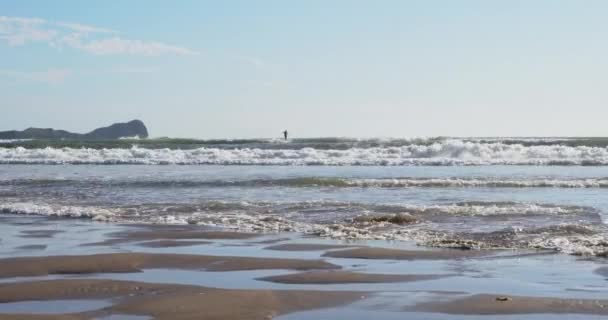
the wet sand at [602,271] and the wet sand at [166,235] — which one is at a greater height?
the wet sand at [602,271]

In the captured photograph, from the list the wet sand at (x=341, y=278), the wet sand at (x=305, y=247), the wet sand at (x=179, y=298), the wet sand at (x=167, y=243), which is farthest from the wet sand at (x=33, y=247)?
the wet sand at (x=341, y=278)

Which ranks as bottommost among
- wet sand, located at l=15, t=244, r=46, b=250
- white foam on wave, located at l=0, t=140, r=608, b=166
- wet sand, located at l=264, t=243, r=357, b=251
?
wet sand, located at l=15, t=244, r=46, b=250

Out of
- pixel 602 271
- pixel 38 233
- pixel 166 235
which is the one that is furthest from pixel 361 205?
pixel 602 271

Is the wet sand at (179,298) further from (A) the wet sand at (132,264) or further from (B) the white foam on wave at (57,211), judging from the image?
(B) the white foam on wave at (57,211)

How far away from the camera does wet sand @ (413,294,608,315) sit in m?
4.82

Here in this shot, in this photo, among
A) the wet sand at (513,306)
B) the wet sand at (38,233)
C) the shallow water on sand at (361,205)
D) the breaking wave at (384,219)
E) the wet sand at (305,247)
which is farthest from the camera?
the wet sand at (38,233)

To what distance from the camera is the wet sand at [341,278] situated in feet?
19.3

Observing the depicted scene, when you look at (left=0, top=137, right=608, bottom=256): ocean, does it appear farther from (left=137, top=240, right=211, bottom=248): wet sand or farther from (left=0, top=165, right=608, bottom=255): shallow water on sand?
(left=137, top=240, right=211, bottom=248): wet sand

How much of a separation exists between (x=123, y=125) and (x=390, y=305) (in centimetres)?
6176

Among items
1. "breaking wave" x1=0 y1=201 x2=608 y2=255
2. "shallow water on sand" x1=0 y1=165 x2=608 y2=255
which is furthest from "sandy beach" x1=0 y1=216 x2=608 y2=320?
"shallow water on sand" x1=0 y1=165 x2=608 y2=255

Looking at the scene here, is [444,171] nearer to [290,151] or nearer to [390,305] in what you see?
[290,151]

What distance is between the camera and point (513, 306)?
4.94 metres

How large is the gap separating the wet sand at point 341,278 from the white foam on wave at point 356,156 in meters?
19.5

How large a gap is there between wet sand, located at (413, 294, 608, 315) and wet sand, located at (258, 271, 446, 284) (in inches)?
34.3
